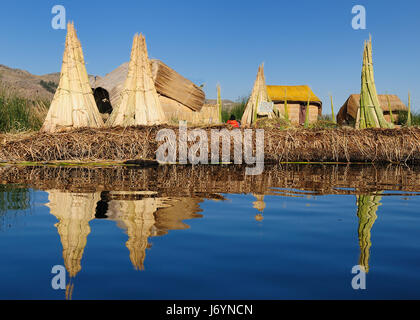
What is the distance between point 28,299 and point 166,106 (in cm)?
1361

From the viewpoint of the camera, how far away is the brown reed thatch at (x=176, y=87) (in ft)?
47.4

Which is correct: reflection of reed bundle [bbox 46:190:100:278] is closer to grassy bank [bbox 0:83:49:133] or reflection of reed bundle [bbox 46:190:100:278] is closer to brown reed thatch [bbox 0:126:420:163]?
brown reed thatch [bbox 0:126:420:163]

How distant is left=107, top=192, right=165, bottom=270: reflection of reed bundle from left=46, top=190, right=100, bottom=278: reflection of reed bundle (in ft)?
0.70

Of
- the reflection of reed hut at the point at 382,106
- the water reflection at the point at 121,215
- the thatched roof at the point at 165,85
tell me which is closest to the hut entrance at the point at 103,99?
the thatched roof at the point at 165,85

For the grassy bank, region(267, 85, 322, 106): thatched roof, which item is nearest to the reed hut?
region(267, 85, 322, 106): thatched roof

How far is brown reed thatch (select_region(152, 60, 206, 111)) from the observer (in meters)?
14.4

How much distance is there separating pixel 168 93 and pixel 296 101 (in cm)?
1528

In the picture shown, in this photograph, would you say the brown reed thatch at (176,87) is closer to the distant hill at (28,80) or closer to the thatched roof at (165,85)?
the thatched roof at (165,85)

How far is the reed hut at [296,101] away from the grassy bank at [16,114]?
17519 millimetres

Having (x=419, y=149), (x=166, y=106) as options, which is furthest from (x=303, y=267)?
(x=166, y=106)
